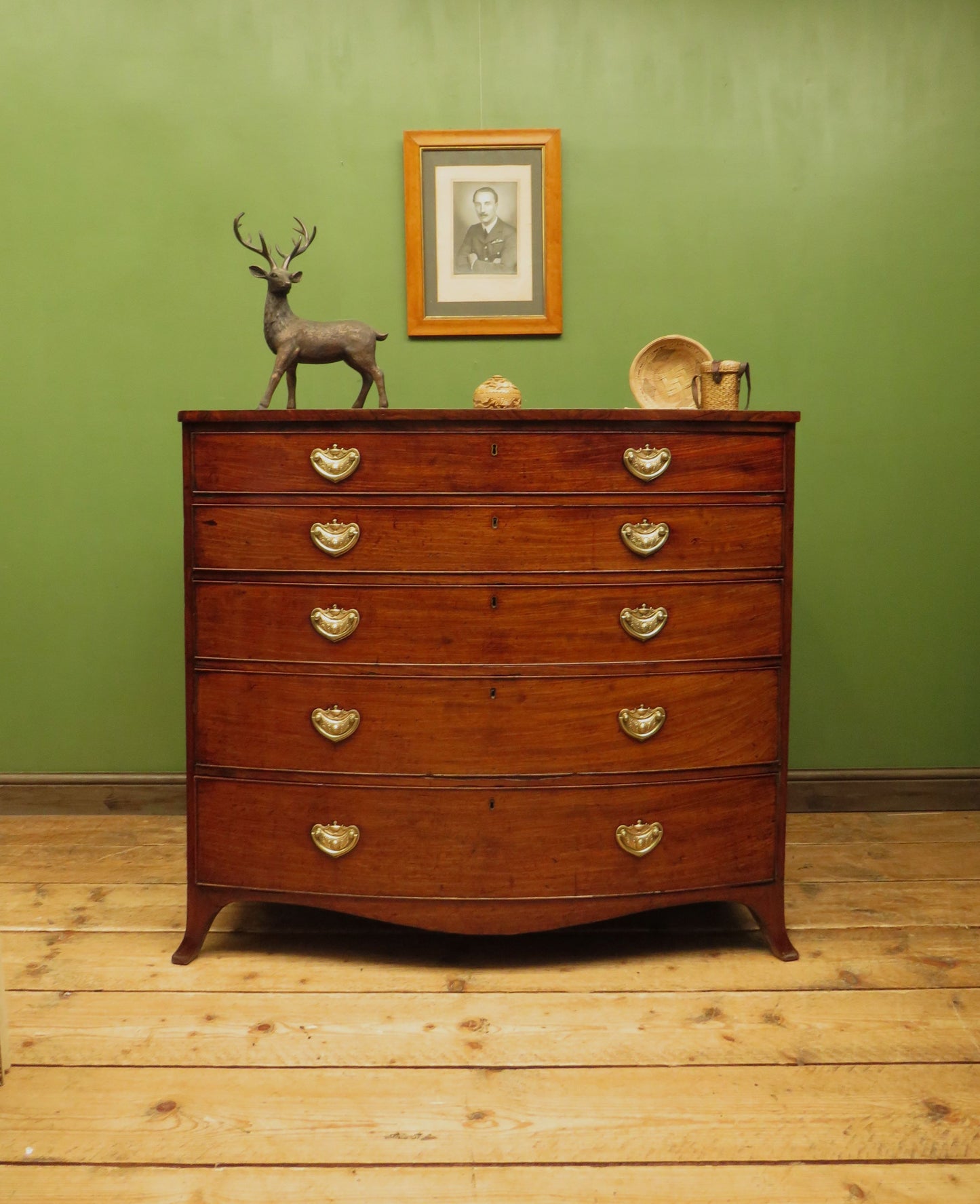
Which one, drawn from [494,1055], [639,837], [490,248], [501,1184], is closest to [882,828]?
[639,837]

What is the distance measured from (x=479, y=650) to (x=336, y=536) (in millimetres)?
355

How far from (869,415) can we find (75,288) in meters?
2.24

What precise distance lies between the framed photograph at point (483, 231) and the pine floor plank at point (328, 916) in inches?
60.9

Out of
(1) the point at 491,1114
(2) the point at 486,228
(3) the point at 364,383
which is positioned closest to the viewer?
(1) the point at 491,1114

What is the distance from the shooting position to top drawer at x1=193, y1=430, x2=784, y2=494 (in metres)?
1.74

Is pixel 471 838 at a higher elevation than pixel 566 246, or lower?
lower

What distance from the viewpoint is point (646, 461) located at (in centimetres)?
176

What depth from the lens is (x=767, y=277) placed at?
2510mm

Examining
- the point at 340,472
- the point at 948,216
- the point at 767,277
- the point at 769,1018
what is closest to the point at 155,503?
the point at 340,472

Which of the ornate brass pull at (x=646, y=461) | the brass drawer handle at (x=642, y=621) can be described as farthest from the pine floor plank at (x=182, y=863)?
the ornate brass pull at (x=646, y=461)

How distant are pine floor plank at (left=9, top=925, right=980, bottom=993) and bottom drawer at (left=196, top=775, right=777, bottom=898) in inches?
6.5

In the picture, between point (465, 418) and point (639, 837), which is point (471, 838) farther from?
point (465, 418)

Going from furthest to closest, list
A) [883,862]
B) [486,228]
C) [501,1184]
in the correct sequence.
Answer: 1. [486,228]
2. [883,862]
3. [501,1184]

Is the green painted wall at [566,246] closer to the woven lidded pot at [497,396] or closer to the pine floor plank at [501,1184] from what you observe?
the woven lidded pot at [497,396]
